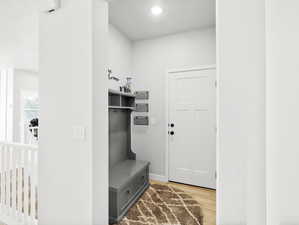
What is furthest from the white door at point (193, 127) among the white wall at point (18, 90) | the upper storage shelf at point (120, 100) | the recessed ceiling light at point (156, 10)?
Result: the white wall at point (18, 90)

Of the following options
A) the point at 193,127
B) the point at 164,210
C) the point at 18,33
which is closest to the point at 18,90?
the point at 18,33

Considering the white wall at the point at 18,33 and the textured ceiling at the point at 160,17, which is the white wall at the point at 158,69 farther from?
the white wall at the point at 18,33

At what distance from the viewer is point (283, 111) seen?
649mm

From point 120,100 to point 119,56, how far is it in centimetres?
86

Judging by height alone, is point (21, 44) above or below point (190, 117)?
above

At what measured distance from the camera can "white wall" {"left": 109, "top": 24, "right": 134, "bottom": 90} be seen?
9.05 ft

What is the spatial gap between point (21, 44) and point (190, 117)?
10.9 ft

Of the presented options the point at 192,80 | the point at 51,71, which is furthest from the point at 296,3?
the point at 192,80

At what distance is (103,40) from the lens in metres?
1.41

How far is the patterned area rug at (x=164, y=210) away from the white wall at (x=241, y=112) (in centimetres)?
115

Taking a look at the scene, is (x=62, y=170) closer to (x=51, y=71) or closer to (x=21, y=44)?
(x=51, y=71)

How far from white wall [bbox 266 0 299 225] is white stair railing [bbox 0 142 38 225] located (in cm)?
191

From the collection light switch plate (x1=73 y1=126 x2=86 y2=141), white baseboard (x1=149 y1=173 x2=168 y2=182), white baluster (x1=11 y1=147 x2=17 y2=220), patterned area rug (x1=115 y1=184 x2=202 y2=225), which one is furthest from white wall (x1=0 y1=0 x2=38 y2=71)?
white baseboard (x1=149 y1=173 x2=168 y2=182)

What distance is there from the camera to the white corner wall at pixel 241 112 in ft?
2.86
